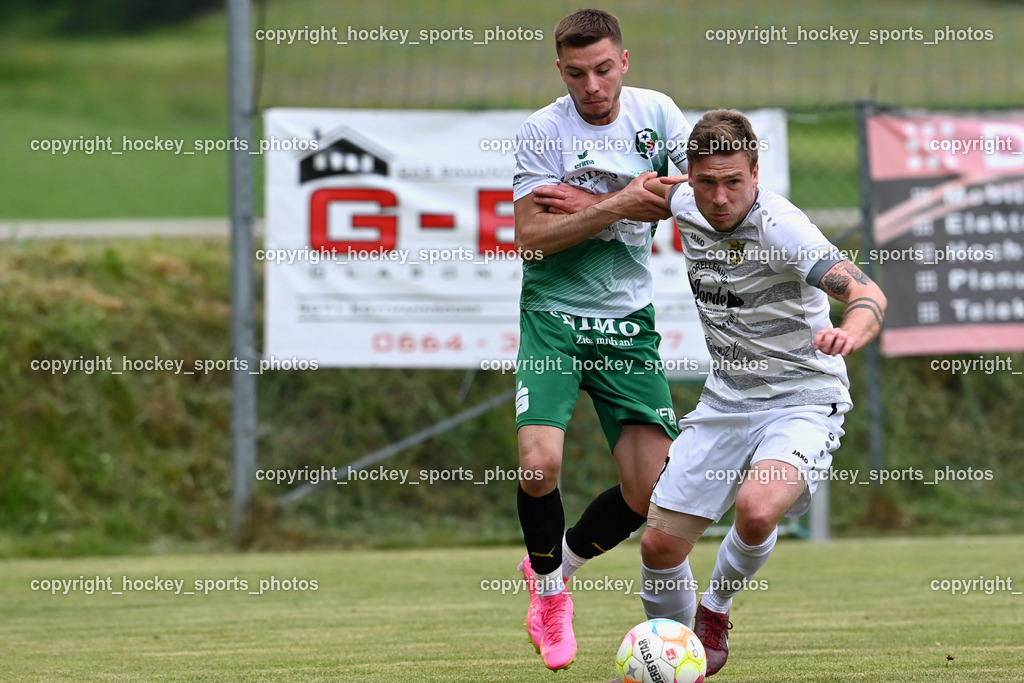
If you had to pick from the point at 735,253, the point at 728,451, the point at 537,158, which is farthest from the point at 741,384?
the point at 537,158

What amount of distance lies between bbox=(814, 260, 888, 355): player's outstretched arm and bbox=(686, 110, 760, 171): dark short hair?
1.76 feet

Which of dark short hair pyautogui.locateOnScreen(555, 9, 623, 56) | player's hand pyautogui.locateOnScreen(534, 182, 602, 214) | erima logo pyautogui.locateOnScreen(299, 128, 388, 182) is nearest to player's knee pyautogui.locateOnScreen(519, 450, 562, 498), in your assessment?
player's hand pyautogui.locateOnScreen(534, 182, 602, 214)

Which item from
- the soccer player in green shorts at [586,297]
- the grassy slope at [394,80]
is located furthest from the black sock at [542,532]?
the grassy slope at [394,80]

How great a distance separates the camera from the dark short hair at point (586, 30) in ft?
16.6

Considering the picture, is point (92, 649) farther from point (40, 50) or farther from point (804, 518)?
point (40, 50)

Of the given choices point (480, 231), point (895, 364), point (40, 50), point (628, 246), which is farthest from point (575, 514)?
point (40, 50)

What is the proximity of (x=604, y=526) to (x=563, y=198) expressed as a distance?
54.7 inches

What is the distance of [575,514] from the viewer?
33.8ft

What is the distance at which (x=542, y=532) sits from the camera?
527 centimetres

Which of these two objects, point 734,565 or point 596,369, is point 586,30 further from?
point 734,565

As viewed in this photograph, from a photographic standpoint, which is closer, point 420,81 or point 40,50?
point 420,81

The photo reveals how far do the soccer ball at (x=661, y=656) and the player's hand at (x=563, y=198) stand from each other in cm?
171

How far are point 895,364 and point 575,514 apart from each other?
10.3 feet

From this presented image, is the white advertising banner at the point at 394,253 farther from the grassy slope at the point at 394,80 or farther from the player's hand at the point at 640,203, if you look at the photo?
the player's hand at the point at 640,203
